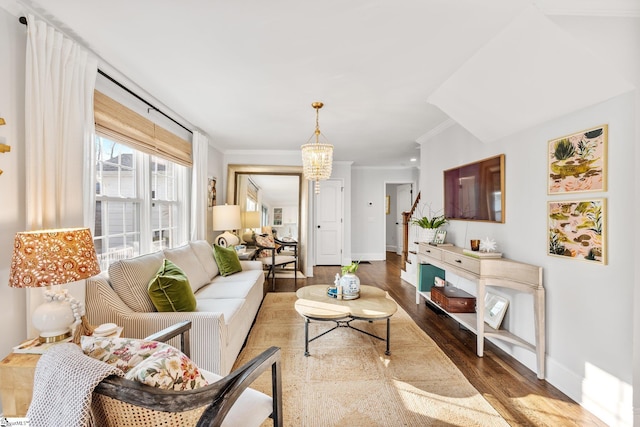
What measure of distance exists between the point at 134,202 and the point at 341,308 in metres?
2.30

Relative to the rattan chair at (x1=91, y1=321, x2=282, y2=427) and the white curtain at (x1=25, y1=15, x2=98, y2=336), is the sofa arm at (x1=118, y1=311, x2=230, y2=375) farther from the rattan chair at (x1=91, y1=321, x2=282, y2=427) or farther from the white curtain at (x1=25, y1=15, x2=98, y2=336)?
the rattan chair at (x1=91, y1=321, x2=282, y2=427)

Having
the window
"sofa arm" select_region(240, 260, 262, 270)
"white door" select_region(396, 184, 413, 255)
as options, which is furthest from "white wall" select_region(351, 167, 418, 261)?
the window

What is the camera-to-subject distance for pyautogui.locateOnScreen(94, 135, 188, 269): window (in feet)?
8.54

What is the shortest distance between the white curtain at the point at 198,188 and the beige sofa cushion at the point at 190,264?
0.66 meters

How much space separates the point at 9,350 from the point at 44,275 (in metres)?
0.64

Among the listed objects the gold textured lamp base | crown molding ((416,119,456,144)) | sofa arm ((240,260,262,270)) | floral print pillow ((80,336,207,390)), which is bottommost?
sofa arm ((240,260,262,270))

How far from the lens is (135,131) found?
8.89 feet

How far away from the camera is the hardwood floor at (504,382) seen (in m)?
1.87

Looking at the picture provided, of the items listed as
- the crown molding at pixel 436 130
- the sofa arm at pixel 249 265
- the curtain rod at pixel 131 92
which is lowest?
the sofa arm at pixel 249 265

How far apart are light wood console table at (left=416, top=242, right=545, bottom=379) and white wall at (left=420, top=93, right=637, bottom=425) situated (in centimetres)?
7

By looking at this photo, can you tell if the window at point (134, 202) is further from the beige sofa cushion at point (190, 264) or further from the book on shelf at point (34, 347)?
the book on shelf at point (34, 347)

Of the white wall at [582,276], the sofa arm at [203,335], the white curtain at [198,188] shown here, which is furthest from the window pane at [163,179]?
the white wall at [582,276]

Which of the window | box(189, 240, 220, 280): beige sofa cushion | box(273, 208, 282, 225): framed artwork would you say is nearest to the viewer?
the window

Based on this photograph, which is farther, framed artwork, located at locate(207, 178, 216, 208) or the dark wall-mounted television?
framed artwork, located at locate(207, 178, 216, 208)
